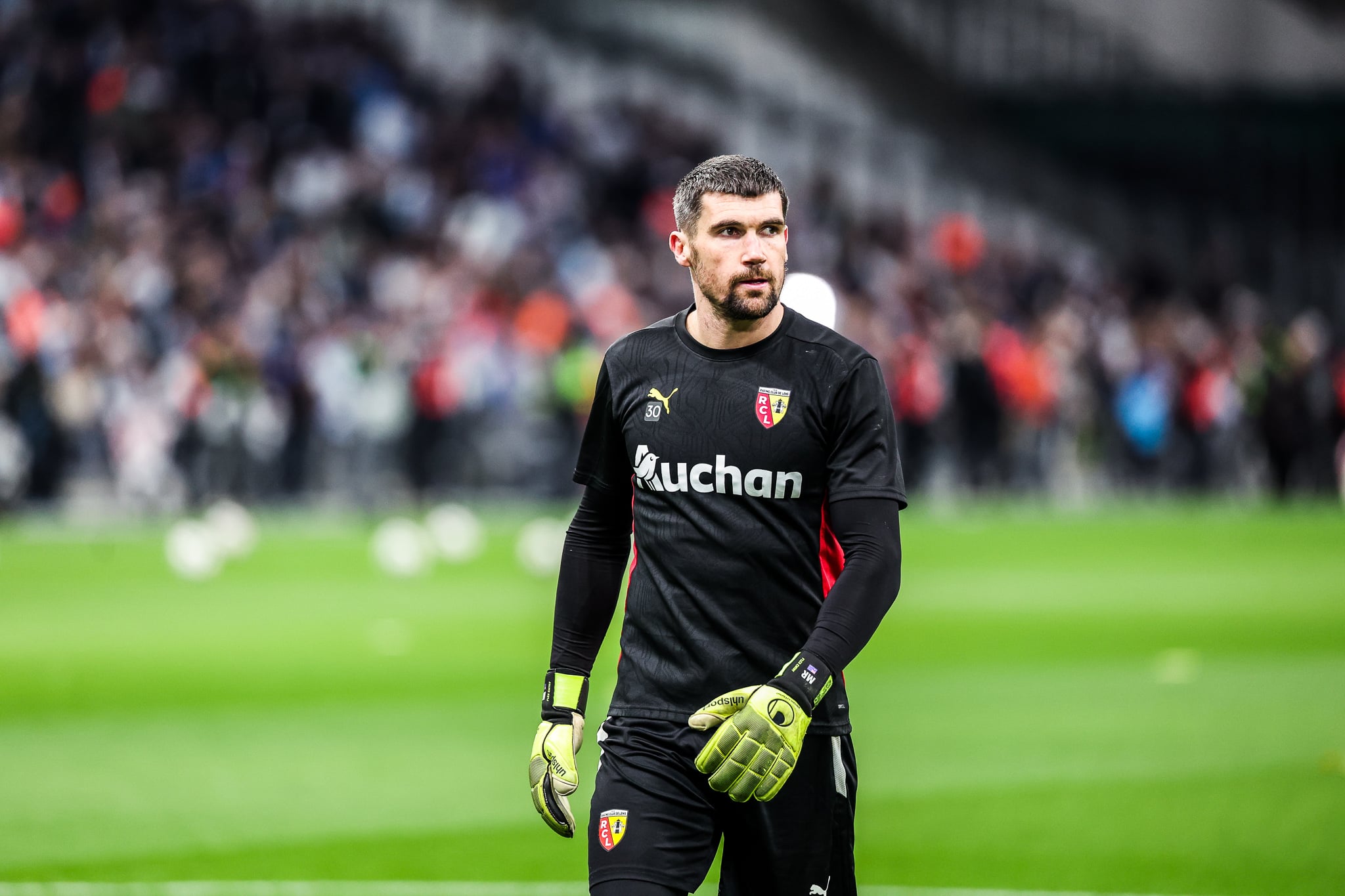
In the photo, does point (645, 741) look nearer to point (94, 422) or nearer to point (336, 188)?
point (94, 422)

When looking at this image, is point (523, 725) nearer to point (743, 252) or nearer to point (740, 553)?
point (740, 553)

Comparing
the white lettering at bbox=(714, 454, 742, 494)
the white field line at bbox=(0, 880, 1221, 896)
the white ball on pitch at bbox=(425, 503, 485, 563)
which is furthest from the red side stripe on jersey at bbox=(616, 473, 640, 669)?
the white ball on pitch at bbox=(425, 503, 485, 563)

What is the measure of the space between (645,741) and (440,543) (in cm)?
1748

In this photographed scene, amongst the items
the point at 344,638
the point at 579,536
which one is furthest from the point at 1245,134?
the point at 579,536

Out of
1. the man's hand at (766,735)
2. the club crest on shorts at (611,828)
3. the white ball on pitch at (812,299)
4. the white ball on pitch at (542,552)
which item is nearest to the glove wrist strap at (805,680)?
the man's hand at (766,735)

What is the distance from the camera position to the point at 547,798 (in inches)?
203

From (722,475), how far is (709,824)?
85 centimetres

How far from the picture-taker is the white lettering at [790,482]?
16.1 feet

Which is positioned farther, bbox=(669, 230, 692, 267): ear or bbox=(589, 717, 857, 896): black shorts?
bbox=(669, 230, 692, 267): ear

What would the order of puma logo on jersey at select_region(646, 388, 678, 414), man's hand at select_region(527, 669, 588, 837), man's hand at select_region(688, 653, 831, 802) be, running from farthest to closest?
man's hand at select_region(527, 669, 588, 837) → puma logo on jersey at select_region(646, 388, 678, 414) → man's hand at select_region(688, 653, 831, 802)

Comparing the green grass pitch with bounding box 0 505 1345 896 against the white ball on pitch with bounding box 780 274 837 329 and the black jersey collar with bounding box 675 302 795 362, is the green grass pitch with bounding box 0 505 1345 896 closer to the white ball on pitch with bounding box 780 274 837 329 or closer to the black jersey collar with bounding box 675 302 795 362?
the white ball on pitch with bounding box 780 274 837 329

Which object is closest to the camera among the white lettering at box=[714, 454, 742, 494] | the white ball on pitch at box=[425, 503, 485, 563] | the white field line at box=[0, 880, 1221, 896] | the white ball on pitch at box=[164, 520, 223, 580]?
the white lettering at box=[714, 454, 742, 494]

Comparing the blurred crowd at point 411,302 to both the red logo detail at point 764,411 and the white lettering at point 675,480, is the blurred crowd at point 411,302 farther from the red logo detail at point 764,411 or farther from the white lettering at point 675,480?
the red logo detail at point 764,411

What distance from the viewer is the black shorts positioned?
487cm
